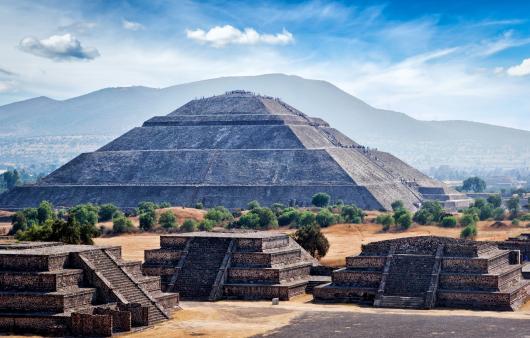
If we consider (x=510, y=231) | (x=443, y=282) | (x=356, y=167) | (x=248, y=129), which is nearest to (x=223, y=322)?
(x=443, y=282)

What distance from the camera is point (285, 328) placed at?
5275cm

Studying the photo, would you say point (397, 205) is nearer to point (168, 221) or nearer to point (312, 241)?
point (168, 221)

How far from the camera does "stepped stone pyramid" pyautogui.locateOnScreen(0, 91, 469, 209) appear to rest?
169413 mm

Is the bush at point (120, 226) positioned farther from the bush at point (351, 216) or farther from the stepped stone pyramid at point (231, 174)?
the stepped stone pyramid at point (231, 174)

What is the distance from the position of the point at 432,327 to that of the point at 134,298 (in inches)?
571

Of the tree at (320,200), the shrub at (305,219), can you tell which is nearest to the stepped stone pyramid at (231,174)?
the tree at (320,200)

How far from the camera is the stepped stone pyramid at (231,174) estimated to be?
556 feet

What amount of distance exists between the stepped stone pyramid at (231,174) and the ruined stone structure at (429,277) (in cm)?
9772

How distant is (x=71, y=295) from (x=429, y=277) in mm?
20618

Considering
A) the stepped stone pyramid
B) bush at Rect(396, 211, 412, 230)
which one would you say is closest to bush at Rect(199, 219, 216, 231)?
bush at Rect(396, 211, 412, 230)

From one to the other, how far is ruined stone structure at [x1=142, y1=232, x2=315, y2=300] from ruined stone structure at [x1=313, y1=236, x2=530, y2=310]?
303 cm

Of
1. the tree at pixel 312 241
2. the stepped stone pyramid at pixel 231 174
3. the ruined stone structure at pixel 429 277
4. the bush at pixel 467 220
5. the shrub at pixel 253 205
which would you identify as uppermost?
the stepped stone pyramid at pixel 231 174

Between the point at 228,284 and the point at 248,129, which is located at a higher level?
the point at 248,129

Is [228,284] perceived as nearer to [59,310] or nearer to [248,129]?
[59,310]
